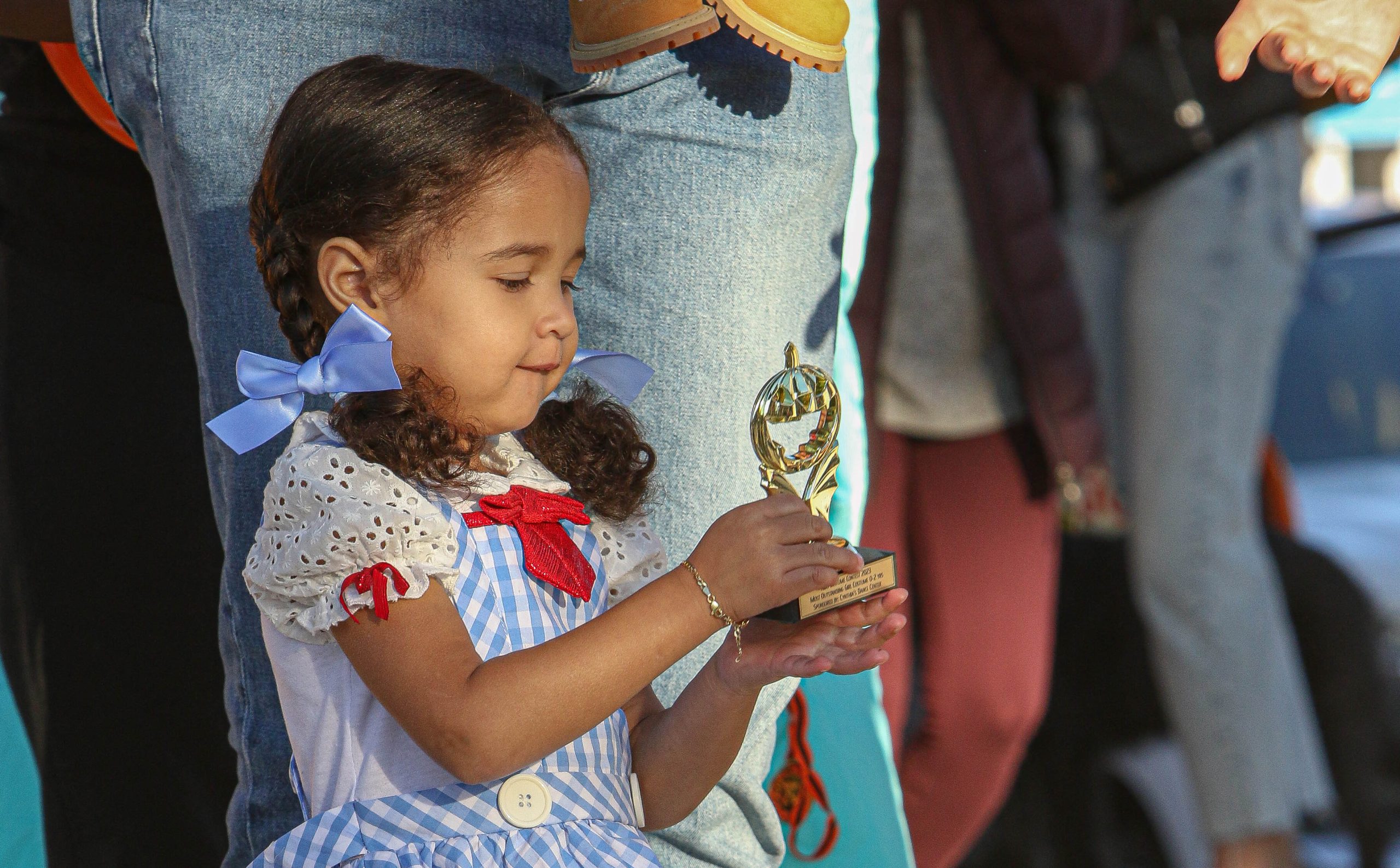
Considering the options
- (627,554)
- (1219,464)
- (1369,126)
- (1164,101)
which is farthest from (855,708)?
(1369,126)

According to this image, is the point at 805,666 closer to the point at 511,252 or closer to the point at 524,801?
the point at 524,801

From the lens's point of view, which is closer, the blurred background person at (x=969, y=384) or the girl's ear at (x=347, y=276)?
the girl's ear at (x=347, y=276)

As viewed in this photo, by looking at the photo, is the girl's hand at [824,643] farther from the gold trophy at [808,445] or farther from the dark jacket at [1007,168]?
the dark jacket at [1007,168]

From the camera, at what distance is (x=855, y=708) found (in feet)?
5.48

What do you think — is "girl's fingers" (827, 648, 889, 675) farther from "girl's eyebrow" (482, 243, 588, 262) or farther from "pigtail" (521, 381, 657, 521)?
"girl's eyebrow" (482, 243, 588, 262)

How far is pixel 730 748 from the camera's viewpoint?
1213 millimetres

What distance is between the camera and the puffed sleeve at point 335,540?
104cm

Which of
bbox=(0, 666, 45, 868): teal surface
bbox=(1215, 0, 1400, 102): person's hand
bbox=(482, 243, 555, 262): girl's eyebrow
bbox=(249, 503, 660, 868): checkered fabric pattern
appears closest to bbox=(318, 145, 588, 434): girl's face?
bbox=(482, 243, 555, 262): girl's eyebrow

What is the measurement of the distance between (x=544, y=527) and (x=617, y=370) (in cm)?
17

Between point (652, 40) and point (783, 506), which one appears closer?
point (783, 506)

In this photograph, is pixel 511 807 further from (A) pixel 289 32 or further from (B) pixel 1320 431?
(B) pixel 1320 431

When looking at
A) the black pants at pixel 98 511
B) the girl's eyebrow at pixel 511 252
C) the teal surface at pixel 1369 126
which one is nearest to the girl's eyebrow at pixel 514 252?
the girl's eyebrow at pixel 511 252


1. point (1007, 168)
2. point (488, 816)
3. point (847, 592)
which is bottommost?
point (488, 816)

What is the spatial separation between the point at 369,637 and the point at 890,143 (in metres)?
1.60
